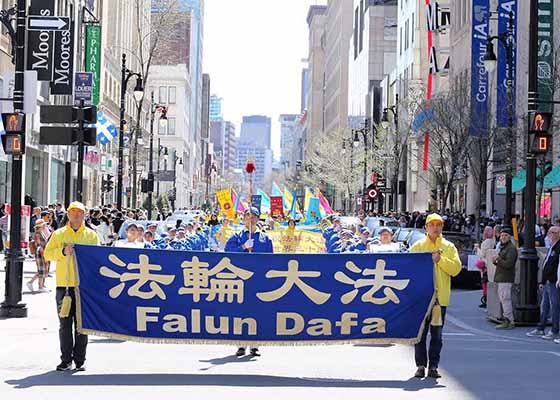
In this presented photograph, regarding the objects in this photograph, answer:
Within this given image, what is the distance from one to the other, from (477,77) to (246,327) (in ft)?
114

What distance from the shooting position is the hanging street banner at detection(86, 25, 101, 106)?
156 feet

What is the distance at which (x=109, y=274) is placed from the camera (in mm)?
10680

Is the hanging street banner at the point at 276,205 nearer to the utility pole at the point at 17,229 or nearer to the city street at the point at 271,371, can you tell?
the utility pole at the point at 17,229

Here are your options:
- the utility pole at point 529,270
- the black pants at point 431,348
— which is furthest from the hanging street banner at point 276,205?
the black pants at point 431,348

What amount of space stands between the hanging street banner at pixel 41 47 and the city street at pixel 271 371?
9017 millimetres

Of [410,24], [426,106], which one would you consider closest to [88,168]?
[426,106]

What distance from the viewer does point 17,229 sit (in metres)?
15.7

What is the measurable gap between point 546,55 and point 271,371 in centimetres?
2935

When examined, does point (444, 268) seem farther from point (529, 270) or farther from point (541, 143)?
point (541, 143)

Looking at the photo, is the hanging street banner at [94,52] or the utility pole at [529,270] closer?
the utility pole at [529,270]

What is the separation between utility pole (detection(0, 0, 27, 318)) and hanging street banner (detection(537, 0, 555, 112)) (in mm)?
20395

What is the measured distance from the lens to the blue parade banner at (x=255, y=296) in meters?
10.6

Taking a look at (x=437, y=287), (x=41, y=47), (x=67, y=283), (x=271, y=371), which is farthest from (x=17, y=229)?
(x=41, y=47)

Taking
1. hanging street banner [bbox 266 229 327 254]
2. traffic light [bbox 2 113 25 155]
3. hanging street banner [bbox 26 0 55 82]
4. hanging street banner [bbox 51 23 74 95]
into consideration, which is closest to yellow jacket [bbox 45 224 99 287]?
traffic light [bbox 2 113 25 155]
